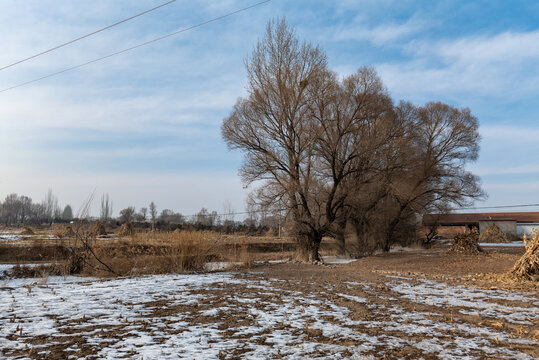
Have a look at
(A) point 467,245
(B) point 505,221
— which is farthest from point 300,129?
(B) point 505,221

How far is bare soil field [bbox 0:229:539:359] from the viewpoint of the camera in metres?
4.29

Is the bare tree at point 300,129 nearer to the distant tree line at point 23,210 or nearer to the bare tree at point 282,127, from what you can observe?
the bare tree at point 282,127

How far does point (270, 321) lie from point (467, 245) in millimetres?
16039

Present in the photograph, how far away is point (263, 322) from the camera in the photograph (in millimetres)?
5633

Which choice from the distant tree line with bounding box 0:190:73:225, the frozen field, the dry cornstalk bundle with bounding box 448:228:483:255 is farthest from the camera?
the distant tree line with bounding box 0:190:73:225

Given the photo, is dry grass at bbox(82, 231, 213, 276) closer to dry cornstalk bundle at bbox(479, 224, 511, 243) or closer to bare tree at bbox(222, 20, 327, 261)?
bare tree at bbox(222, 20, 327, 261)

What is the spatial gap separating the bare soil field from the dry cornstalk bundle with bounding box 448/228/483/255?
32.5 ft

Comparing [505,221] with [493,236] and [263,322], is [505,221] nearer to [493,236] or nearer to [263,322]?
[493,236]

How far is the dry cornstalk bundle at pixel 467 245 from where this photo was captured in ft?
59.7

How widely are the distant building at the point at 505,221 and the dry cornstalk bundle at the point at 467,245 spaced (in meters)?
21.9

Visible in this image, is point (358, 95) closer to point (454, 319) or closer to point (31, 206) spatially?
point (454, 319)

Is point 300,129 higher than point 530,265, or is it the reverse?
point 300,129

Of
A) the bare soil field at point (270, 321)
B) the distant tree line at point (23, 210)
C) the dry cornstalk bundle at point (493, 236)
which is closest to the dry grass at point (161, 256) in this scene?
the bare soil field at point (270, 321)

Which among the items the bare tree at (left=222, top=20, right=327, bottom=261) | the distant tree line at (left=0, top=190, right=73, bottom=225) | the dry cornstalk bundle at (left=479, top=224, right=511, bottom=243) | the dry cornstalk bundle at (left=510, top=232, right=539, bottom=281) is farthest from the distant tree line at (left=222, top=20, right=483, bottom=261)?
the distant tree line at (left=0, top=190, right=73, bottom=225)
